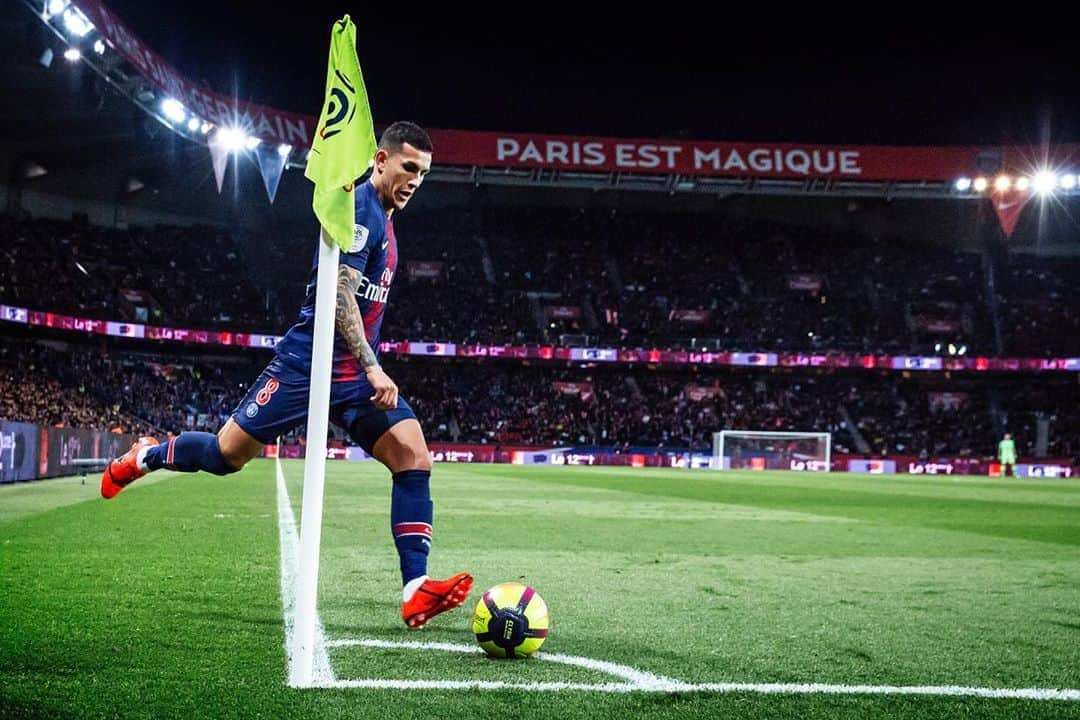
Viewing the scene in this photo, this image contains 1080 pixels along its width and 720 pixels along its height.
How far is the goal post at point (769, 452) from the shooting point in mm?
42938

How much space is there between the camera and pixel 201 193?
46188mm

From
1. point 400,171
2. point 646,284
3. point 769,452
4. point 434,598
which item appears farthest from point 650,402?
point 434,598

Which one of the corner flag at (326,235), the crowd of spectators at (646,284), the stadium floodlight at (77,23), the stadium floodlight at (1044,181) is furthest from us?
the crowd of spectators at (646,284)

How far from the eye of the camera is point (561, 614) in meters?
5.53

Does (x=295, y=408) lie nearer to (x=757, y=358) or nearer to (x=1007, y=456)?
(x=1007, y=456)

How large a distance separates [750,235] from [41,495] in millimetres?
44368

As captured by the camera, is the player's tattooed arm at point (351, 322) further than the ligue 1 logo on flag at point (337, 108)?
Yes

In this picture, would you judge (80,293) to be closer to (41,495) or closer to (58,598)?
(41,495)

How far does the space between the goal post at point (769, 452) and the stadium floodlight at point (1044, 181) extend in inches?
613

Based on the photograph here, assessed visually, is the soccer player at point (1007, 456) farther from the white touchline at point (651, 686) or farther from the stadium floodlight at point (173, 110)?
the white touchline at point (651, 686)

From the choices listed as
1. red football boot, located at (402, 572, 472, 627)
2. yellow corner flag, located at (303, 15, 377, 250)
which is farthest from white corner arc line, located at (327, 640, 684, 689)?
yellow corner flag, located at (303, 15, 377, 250)

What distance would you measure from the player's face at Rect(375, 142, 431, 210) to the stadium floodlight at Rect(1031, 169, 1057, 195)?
47.3 m

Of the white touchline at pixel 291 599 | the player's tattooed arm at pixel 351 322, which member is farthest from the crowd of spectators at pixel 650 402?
the player's tattooed arm at pixel 351 322

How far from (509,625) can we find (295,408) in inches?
58.2
